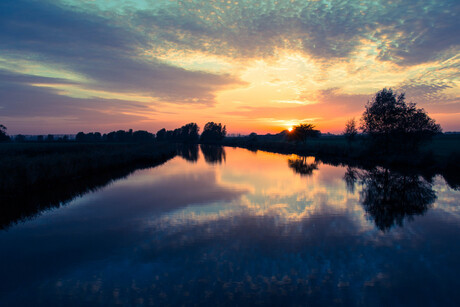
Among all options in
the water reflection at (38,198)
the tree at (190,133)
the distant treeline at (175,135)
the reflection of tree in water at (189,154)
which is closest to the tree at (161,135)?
the distant treeline at (175,135)

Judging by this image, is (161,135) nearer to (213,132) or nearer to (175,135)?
(175,135)

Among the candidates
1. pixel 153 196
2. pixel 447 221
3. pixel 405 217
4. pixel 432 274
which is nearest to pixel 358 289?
pixel 432 274

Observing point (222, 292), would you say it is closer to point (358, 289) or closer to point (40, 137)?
point (358, 289)

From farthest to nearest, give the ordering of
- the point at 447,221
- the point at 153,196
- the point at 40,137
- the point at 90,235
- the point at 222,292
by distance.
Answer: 1. the point at 40,137
2. the point at 153,196
3. the point at 447,221
4. the point at 90,235
5. the point at 222,292

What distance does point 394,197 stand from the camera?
1465cm

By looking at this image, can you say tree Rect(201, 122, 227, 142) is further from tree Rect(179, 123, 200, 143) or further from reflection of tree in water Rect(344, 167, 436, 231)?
reflection of tree in water Rect(344, 167, 436, 231)

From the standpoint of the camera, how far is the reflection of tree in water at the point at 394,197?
1111 centimetres

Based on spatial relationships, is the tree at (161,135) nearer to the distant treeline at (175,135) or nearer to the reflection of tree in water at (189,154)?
the distant treeline at (175,135)

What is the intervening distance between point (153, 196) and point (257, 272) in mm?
10735

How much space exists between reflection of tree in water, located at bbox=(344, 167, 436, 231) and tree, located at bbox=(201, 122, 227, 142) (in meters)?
127

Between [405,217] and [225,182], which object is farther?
[225,182]

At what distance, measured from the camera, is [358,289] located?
5.61m

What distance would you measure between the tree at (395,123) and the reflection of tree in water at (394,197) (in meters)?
12.5

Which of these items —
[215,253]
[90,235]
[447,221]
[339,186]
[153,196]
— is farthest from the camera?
[339,186]
